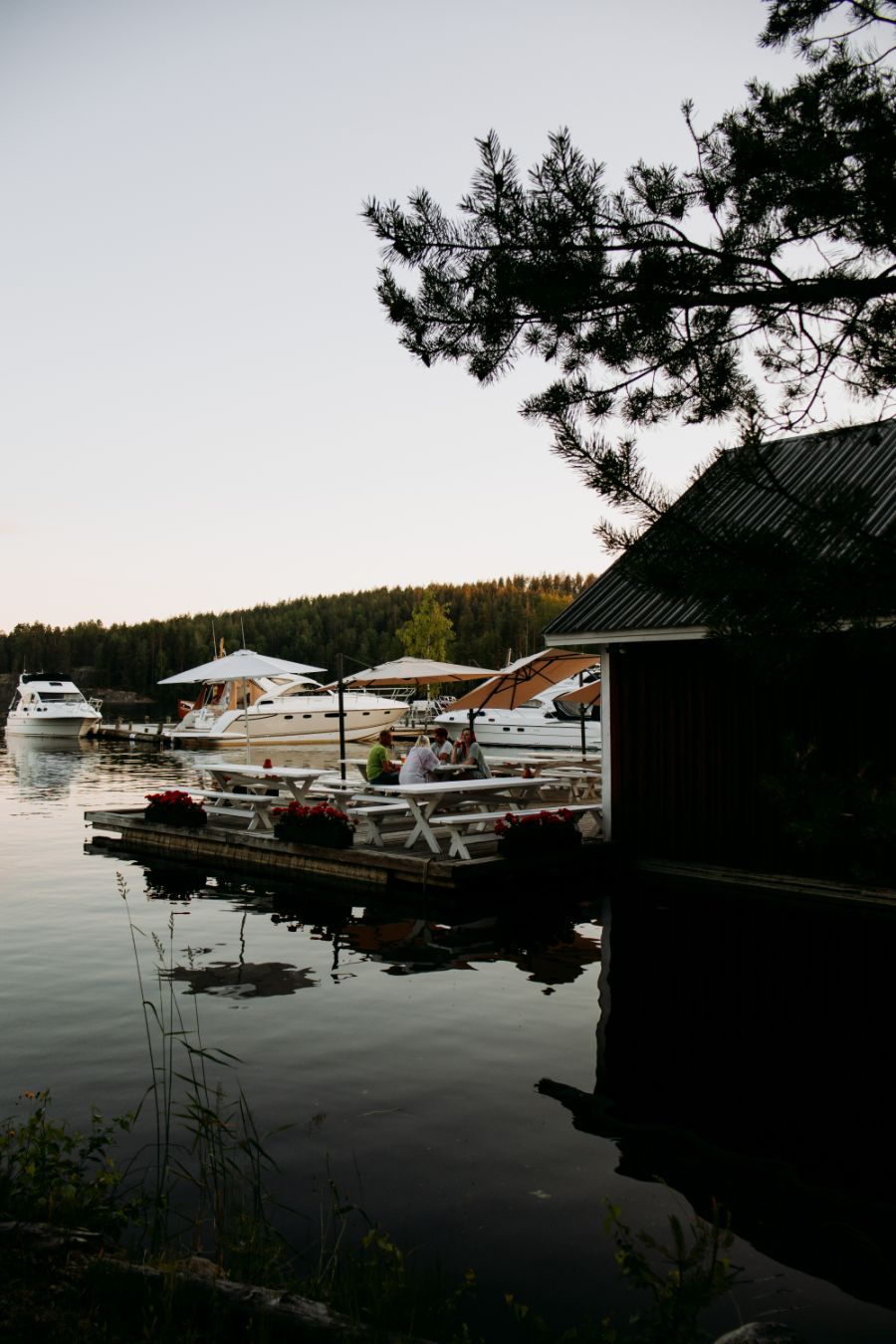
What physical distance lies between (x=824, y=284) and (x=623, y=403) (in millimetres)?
915

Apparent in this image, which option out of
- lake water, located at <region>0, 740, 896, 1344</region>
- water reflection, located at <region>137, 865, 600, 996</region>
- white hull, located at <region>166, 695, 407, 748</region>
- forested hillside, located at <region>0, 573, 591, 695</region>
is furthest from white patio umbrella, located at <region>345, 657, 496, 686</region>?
forested hillside, located at <region>0, 573, 591, 695</region>

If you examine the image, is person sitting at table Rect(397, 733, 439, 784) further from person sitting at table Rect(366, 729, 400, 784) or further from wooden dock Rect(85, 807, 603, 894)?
person sitting at table Rect(366, 729, 400, 784)

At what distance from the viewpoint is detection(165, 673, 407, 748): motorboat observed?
44.9 metres

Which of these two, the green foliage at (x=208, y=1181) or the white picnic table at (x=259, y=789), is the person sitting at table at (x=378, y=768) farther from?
the green foliage at (x=208, y=1181)

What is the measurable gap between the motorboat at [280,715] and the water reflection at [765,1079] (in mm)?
36369

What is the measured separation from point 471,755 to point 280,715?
32386mm

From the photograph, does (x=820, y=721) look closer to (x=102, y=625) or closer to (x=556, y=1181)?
(x=556, y=1181)

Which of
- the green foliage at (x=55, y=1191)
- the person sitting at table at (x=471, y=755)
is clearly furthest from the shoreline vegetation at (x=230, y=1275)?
the person sitting at table at (x=471, y=755)

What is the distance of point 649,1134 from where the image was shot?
5.42 metres

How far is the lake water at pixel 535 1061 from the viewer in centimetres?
437

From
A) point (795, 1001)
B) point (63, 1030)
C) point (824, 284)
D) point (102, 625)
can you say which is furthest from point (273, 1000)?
point (102, 625)

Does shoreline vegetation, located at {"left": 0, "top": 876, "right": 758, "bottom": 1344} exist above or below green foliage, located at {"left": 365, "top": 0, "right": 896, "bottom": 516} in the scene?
below

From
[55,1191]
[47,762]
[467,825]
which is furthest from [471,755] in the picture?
[47,762]

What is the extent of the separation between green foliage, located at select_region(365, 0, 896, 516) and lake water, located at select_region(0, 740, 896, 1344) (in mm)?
3233
